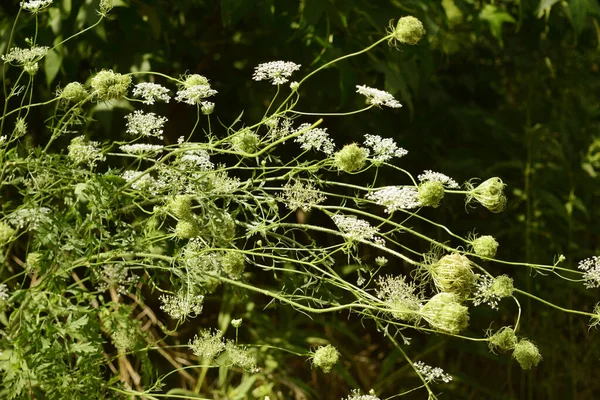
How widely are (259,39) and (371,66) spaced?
46 cm

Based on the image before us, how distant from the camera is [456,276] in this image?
127 centimetres

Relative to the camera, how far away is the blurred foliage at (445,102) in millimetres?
2189

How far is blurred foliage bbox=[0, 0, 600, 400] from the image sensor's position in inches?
86.2

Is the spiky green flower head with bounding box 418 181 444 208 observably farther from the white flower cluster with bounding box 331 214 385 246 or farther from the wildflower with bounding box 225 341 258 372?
the wildflower with bounding box 225 341 258 372

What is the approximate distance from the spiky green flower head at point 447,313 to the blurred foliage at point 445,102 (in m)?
0.93

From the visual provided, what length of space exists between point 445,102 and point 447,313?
5.71 feet

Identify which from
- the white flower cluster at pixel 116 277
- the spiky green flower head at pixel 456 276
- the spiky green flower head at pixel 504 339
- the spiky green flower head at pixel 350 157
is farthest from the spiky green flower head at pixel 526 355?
the white flower cluster at pixel 116 277

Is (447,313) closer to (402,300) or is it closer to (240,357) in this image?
(402,300)

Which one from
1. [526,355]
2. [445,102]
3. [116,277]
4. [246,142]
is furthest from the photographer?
[445,102]

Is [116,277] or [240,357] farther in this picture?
[116,277]

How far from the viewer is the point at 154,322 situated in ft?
8.14

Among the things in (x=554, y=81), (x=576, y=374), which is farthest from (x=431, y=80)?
(x=576, y=374)

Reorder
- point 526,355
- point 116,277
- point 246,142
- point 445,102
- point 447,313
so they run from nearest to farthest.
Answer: point 447,313, point 526,355, point 246,142, point 116,277, point 445,102

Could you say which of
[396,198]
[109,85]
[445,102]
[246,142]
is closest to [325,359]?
[396,198]
